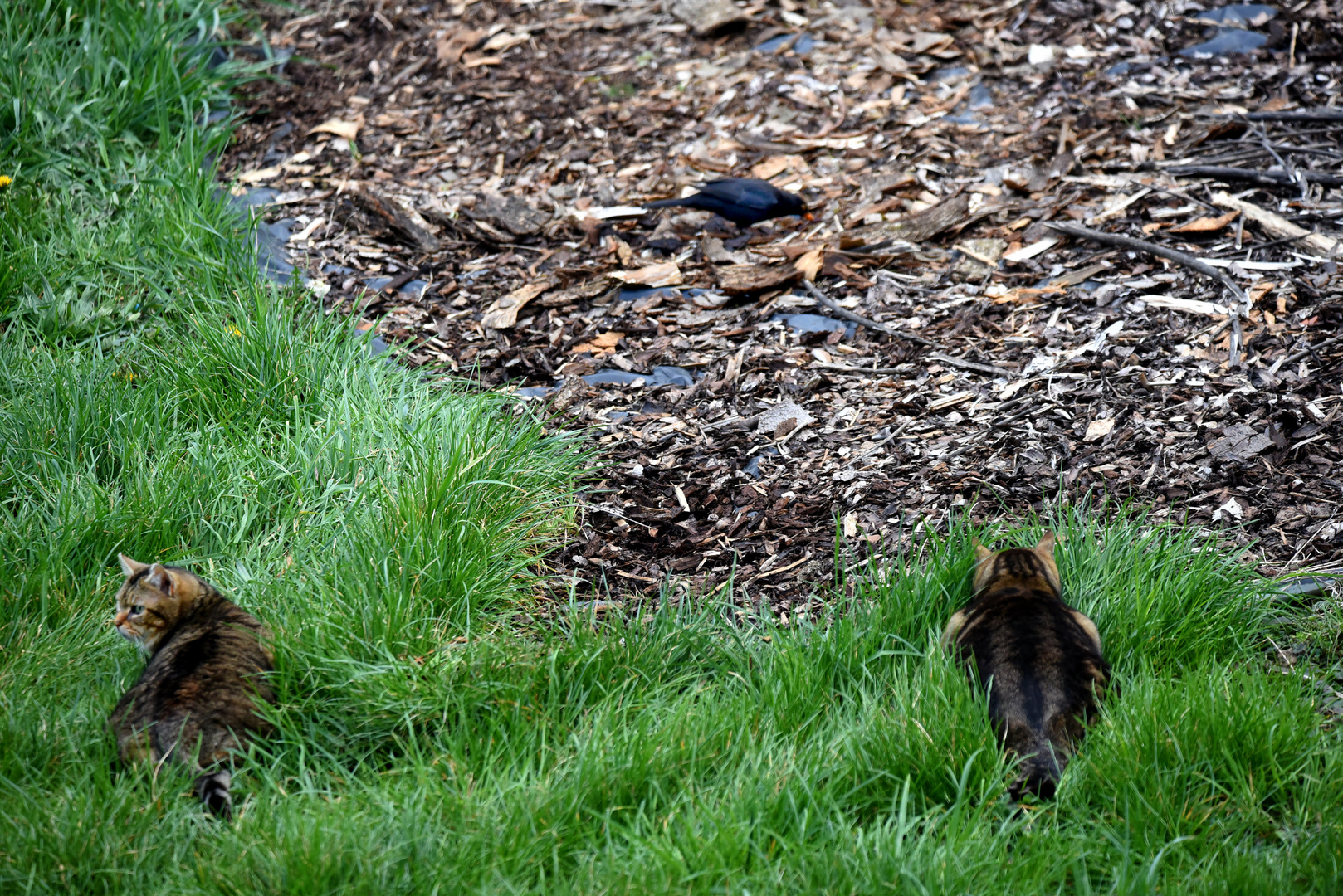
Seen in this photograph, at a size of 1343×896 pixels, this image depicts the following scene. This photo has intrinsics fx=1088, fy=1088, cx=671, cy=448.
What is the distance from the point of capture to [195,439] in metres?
4.27

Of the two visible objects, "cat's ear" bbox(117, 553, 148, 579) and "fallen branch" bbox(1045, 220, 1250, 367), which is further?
"fallen branch" bbox(1045, 220, 1250, 367)

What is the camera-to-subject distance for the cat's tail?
2783mm

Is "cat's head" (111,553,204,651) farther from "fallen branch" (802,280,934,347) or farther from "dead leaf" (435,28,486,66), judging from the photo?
"dead leaf" (435,28,486,66)

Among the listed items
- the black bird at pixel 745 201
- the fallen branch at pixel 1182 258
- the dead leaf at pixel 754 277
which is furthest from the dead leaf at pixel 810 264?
the fallen branch at pixel 1182 258

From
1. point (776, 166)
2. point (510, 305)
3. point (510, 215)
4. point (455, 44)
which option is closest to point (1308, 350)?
point (776, 166)

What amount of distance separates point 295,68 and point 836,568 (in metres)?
5.86

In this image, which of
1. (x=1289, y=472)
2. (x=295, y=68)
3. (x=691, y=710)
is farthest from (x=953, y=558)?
(x=295, y=68)

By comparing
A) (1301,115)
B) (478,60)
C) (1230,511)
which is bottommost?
(1230,511)

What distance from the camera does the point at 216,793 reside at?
2.79m

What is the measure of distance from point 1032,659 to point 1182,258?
2737mm

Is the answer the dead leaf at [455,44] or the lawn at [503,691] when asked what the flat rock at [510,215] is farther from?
the dead leaf at [455,44]

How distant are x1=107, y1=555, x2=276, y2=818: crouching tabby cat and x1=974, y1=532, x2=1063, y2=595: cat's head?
2.14m

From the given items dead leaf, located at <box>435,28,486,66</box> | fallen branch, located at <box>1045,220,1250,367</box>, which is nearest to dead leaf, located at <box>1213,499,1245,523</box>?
fallen branch, located at <box>1045,220,1250,367</box>

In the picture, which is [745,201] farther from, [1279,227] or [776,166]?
[1279,227]
